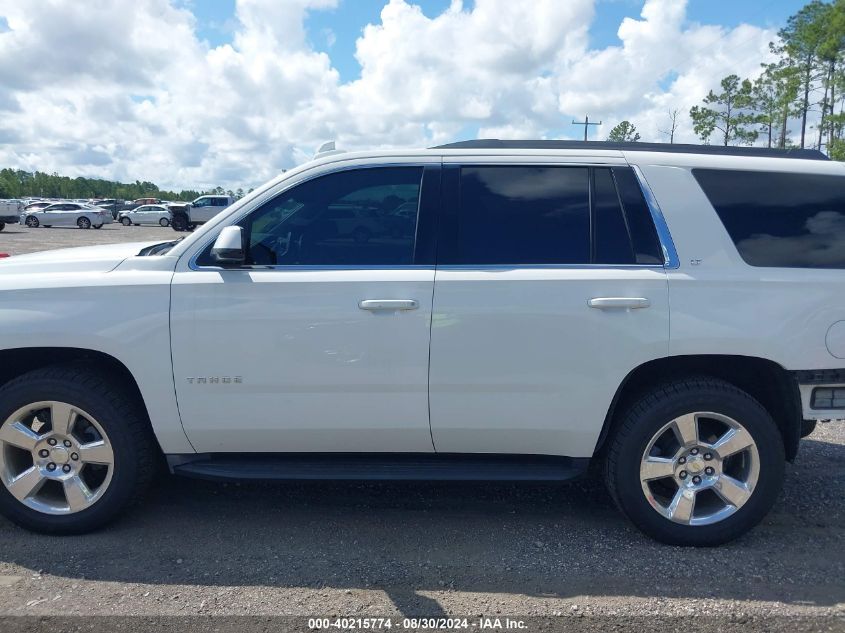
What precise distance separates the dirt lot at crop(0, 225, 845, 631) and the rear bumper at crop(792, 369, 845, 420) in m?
0.71

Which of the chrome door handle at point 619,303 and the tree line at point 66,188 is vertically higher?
the tree line at point 66,188

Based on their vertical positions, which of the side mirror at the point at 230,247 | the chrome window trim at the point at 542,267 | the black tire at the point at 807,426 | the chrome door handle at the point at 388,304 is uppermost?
the side mirror at the point at 230,247

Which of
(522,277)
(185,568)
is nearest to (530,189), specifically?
(522,277)

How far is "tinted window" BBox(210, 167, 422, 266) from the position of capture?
334 centimetres

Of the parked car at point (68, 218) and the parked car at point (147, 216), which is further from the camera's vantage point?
the parked car at point (147, 216)

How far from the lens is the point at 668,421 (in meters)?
3.27

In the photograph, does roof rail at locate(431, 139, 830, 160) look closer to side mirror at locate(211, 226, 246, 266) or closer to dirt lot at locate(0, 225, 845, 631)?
side mirror at locate(211, 226, 246, 266)

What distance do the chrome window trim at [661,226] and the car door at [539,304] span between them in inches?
1.2

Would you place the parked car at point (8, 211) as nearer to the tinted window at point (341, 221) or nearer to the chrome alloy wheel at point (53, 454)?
the chrome alloy wheel at point (53, 454)

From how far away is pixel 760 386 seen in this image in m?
3.51

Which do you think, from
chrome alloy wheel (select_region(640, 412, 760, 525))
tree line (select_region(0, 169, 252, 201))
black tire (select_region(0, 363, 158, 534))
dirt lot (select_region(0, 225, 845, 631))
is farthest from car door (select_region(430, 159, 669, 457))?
tree line (select_region(0, 169, 252, 201))

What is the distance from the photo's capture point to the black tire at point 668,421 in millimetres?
3252

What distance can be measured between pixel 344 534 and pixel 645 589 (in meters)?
1.51

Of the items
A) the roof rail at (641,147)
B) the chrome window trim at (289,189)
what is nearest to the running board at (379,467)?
the chrome window trim at (289,189)
